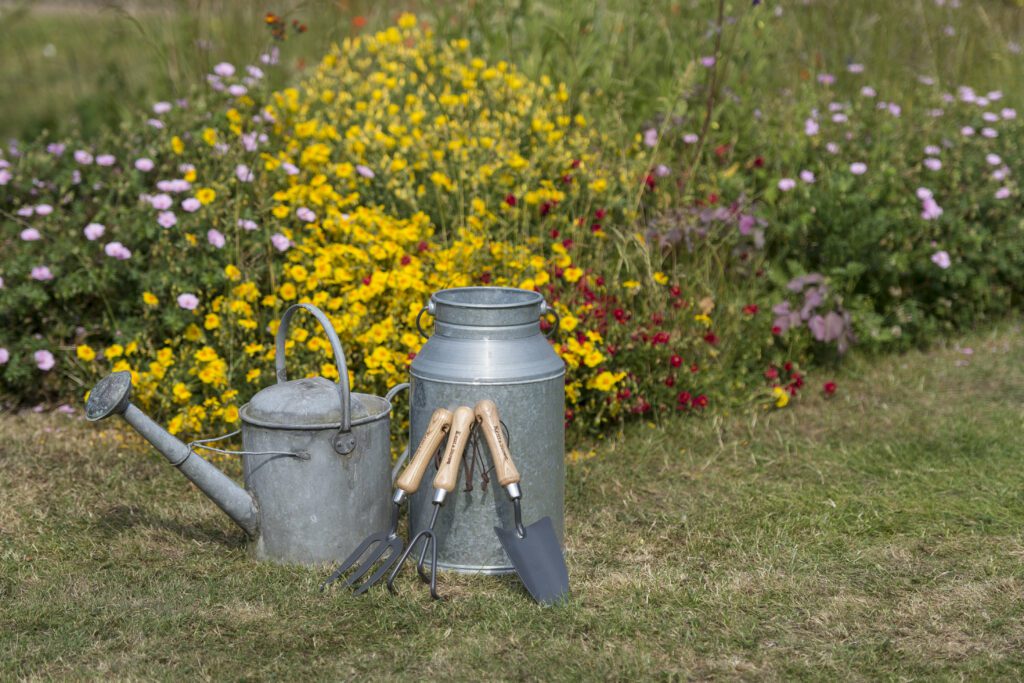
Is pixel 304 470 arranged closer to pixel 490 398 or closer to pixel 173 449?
pixel 173 449

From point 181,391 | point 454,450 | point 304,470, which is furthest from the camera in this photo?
point 181,391

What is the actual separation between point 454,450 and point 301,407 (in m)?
0.44

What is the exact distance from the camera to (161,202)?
4277 mm

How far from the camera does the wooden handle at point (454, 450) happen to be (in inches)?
118

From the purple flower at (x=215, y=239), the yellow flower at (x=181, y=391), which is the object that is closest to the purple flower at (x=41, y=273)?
the purple flower at (x=215, y=239)

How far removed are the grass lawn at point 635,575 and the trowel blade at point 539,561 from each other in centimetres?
6

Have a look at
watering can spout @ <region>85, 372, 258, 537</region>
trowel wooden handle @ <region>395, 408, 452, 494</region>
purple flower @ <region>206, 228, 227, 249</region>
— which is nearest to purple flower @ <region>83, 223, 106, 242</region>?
purple flower @ <region>206, 228, 227, 249</region>

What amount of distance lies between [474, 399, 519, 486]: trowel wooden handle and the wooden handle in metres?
0.03

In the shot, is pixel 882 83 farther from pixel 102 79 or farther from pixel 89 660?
pixel 89 660

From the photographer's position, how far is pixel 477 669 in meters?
2.67

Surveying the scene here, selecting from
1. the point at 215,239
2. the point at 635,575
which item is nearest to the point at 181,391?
the point at 215,239

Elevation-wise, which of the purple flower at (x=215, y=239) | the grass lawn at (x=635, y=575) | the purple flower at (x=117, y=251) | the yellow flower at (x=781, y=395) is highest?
the purple flower at (x=215, y=239)

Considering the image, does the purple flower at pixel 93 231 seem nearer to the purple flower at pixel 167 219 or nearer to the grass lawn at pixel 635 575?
the purple flower at pixel 167 219

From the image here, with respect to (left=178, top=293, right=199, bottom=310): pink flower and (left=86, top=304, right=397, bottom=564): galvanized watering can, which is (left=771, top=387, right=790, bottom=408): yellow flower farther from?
(left=178, top=293, right=199, bottom=310): pink flower
